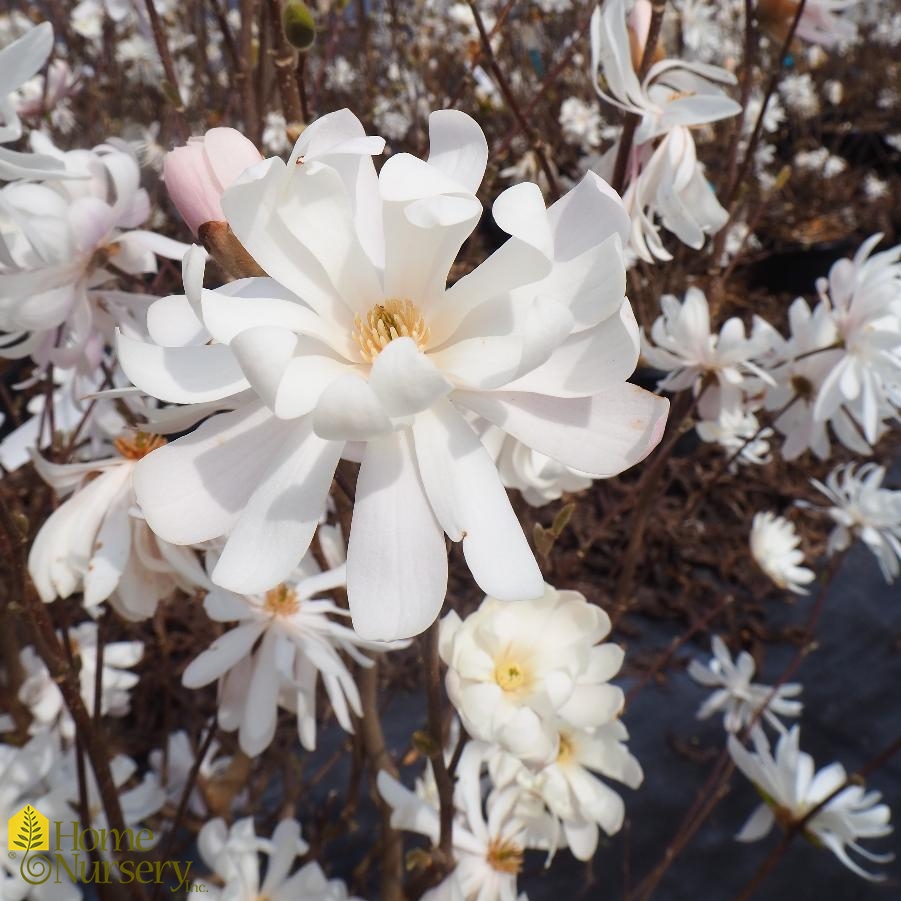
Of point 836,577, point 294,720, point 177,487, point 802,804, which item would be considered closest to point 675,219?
point 177,487

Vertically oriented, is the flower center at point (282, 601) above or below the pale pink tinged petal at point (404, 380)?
below

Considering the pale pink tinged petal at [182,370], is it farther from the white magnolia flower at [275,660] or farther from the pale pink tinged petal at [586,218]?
the white magnolia flower at [275,660]

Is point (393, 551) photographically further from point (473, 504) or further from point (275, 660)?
point (275, 660)

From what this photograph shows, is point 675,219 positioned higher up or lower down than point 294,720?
higher up

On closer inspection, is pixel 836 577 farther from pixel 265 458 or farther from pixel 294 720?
pixel 265 458

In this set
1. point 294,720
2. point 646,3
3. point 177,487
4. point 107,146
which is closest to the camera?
point 177,487

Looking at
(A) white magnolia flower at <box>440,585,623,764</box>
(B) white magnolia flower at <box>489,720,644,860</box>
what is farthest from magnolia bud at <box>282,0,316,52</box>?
(B) white magnolia flower at <box>489,720,644,860</box>

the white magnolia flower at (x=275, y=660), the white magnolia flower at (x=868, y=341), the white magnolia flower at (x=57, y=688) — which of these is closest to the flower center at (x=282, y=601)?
the white magnolia flower at (x=275, y=660)
